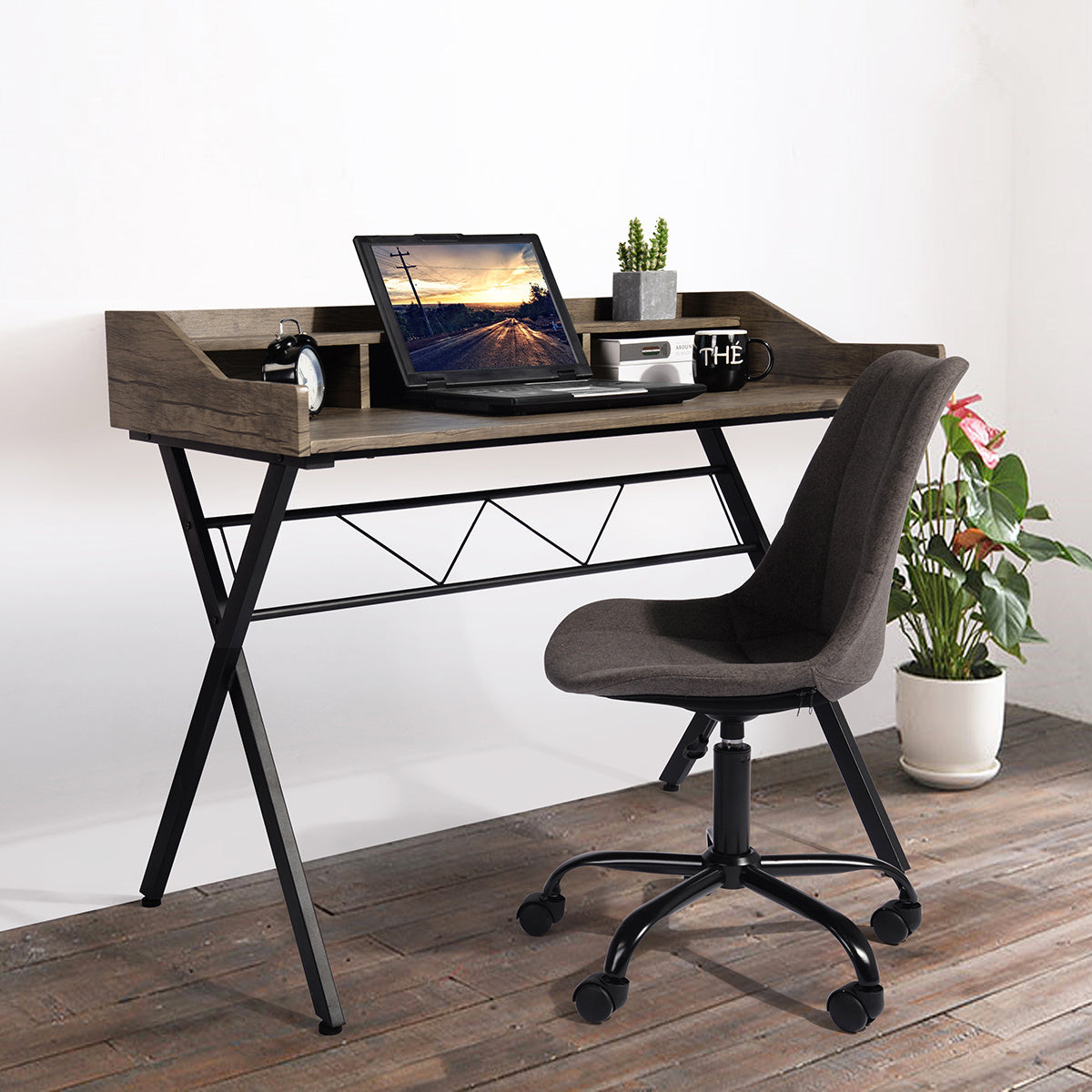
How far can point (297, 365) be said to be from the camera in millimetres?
2346

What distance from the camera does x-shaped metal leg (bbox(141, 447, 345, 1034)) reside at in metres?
2.19

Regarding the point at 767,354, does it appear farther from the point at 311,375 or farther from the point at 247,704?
the point at 247,704

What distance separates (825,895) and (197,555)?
4.07 ft

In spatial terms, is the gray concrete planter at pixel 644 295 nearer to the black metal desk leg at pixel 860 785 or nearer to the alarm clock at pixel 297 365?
the alarm clock at pixel 297 365

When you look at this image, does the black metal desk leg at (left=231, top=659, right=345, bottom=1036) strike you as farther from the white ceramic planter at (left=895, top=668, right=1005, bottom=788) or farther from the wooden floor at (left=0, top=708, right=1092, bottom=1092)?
the white ceramic planter at (left=895, top=668, right=1005, bottom=788)

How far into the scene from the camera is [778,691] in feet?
6.97

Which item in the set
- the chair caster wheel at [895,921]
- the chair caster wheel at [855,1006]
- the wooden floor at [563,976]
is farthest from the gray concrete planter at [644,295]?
the chair caster wheel at [855,1006]

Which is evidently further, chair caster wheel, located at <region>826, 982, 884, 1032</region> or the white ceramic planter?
the white ceramic planter

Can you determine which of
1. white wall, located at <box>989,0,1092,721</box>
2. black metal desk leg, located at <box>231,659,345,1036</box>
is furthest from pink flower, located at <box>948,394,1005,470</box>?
black metal desk leg, located at <box>231,659,345,1036</box>

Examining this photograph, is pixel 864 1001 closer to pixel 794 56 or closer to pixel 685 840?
pixel 685 840

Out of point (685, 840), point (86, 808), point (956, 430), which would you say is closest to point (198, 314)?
point (86, 808)

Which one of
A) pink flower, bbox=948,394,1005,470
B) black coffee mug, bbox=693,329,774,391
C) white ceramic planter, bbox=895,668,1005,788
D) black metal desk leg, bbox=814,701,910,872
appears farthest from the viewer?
white ceramic planter, bbox=895,668,1005,788

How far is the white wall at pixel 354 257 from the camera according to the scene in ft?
8.21

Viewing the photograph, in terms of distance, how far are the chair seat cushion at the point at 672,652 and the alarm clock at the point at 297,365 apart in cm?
55
